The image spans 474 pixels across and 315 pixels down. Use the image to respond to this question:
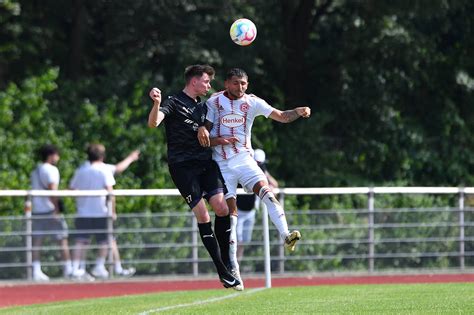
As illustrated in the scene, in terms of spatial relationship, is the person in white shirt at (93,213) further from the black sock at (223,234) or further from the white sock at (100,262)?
the black sock at (223,234)

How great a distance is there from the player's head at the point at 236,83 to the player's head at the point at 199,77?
0.73 feet

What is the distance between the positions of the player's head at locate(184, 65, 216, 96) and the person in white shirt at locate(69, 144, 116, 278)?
275 inches

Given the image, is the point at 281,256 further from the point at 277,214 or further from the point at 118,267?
the point at 277,214

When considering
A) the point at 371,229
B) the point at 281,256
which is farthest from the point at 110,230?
the point at 371,229

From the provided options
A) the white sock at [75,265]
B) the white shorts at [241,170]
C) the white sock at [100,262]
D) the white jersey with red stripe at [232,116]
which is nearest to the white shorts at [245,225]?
the white sock at [100,262]

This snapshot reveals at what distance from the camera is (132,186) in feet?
78.0

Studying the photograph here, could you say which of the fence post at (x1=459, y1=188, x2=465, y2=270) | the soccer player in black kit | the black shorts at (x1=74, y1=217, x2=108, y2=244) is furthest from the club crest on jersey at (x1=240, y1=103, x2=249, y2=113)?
the fence post at (x1=459, y1=188, x2=465, y2=270)

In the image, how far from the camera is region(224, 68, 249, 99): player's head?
1316 cm

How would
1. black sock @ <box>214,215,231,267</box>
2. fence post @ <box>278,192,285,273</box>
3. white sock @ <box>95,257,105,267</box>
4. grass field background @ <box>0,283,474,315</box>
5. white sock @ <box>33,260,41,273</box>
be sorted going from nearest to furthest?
grass field background @ <box>0,283,474,315</box>
black sock @ <box>214,215,231,267</box>
white sock @ <box>33,260,41,273</box>
white sock @ <box>95,257,105,267</box>
fence post @ <box>278,192,285,273</box>

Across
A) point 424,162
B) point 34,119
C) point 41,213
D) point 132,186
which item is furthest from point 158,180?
point 424,162

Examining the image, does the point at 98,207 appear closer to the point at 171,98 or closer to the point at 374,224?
the point at 374,224

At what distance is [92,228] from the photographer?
67.6 ft

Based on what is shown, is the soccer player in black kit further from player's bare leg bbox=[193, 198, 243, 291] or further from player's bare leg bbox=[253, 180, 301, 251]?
player's bare leg bbox=[253, 180, 301, 251]

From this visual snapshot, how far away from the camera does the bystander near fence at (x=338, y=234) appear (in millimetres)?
20906
